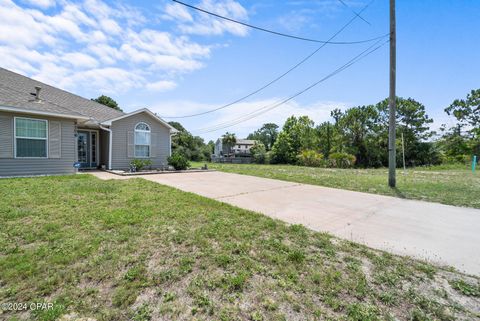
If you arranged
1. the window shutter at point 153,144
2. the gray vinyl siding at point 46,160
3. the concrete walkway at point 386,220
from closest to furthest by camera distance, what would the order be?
the concrete walkway at point 386,220 → the gray vinyl siding at point 46,160 → the window shutter at point 153,144

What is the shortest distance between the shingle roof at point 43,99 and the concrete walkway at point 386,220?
7.98 metres

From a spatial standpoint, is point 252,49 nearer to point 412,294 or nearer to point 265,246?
point 265,246

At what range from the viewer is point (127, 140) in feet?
40.0

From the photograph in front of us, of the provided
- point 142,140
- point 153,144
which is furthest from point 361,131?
point 142,140

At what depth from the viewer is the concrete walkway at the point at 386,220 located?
10.1 ft

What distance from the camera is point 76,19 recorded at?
6176mm

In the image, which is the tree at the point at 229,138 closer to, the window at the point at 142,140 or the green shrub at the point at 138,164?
the window at the point at 142,140

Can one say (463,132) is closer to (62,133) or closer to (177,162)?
(177,162)

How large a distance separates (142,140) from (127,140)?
81 centimetres

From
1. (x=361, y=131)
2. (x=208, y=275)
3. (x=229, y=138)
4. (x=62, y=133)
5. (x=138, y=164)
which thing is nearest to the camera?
(x=208, y=275)


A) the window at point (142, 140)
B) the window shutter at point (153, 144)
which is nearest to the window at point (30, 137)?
the window at point (142, 140)

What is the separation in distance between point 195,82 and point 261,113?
6745 millimetres

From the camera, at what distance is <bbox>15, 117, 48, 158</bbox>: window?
27.6ft

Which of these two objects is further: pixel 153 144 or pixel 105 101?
pixel 105 101
